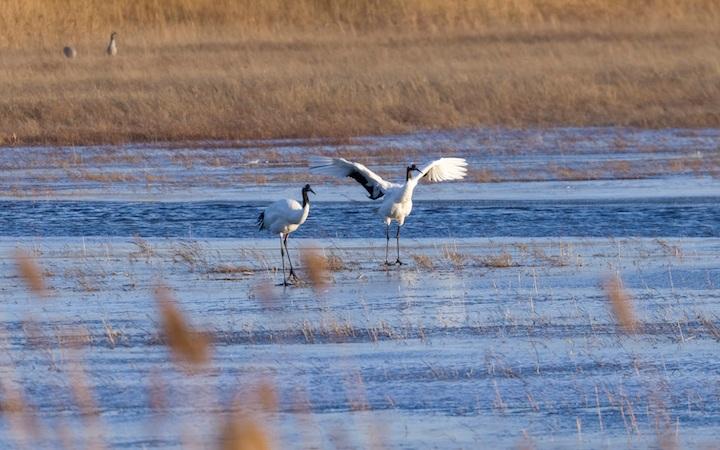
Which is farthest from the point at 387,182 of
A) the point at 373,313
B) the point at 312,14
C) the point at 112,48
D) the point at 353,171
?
the point at 312,14

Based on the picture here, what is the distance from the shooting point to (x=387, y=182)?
15086 mm

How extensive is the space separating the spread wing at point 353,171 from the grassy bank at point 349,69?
11.2 m

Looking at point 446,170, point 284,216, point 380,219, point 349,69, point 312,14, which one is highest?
point 312,14

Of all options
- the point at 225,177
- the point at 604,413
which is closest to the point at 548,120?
the point at 225,177

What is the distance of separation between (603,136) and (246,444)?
70.0ft

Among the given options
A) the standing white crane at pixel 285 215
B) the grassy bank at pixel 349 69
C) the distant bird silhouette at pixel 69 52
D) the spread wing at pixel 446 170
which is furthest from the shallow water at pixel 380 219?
the distant bird silhouette at pixel 69 52

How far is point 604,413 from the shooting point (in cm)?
778

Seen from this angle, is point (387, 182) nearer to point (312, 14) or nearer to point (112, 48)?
point (112, 48)

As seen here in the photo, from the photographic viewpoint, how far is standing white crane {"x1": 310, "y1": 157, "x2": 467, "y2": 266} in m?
14.4

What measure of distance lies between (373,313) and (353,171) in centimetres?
445

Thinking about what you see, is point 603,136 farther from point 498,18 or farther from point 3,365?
point 3,365

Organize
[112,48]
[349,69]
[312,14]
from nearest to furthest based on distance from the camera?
1. [349,69]
2. [112,48]
3. [312,14]

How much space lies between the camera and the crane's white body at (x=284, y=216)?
1352 cm

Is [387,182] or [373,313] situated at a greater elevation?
[387,182]
